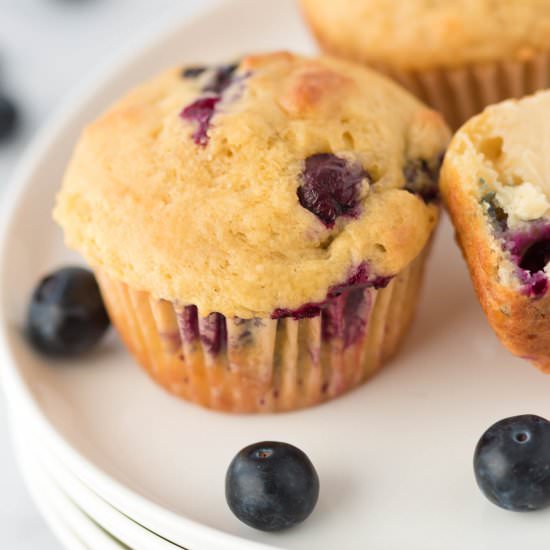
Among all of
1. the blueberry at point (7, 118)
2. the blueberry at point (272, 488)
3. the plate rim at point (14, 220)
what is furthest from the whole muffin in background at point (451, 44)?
the blueberry at point (7, 118)

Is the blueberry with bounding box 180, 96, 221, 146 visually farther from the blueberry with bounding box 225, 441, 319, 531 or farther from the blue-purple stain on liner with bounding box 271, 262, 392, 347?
the blueberry with bounding box 225, 441, 319, 531

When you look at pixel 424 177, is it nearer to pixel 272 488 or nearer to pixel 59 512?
pixel 272 488

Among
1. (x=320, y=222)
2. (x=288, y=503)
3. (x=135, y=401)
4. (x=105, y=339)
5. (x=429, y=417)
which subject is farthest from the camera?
(x=105, y=339)

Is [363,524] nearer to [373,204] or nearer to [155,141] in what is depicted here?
[373,204]

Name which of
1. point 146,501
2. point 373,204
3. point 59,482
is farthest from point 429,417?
point 59,482

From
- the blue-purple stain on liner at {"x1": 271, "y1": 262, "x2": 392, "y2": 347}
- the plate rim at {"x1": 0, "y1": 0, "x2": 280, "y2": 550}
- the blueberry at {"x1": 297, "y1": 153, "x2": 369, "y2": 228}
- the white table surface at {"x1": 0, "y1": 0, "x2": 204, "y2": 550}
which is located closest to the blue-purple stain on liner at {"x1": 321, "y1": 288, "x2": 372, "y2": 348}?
the blue-purple stain on liner at {"x1": 271, "y1": 262, "x2": 392, "y2": 347}

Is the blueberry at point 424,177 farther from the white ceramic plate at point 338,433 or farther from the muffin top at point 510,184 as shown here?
the white ceramic plate at point 338,433
